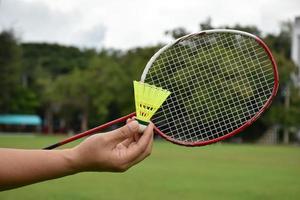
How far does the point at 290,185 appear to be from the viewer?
10695 mm

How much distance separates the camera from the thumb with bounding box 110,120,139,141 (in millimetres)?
2396

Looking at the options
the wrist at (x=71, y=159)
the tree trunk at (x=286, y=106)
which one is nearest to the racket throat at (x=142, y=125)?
the wrist at (x=71, y=159)

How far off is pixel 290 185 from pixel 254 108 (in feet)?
24.1

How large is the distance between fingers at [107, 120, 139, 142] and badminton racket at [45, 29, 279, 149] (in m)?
0.72

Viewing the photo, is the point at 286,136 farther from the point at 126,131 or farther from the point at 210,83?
the point at 126,131

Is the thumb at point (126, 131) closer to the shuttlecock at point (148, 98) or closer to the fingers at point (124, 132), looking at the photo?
the fingers at point (124, 132)

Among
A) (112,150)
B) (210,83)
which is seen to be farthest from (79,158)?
(210,83)

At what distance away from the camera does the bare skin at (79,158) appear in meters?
2.19

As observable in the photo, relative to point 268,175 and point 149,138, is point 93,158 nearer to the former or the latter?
point 149,138

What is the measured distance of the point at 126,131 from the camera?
8.06 ft

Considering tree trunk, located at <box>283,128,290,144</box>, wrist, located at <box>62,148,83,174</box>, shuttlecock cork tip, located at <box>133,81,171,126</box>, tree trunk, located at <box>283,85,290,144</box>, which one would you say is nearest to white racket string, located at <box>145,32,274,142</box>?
shuttlecock cork tip, located at <box>133,81,171,126</box>

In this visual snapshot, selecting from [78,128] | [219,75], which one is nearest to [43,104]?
[78,128]

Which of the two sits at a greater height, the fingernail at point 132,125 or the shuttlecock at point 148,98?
the shuttlecock at point 148,98

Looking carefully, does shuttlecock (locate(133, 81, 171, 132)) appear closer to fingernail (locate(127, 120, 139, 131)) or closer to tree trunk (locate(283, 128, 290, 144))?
fingernail (locate(127, 120, 139, 131))
